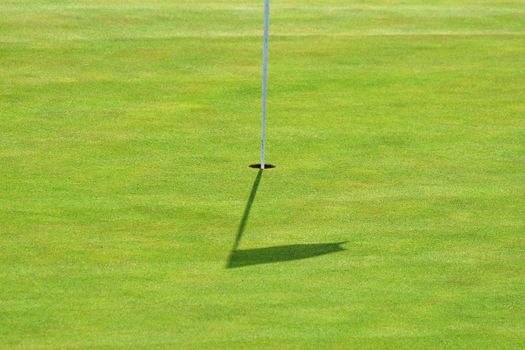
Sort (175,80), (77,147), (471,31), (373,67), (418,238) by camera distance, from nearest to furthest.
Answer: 1. (418,238)
2. (77,147)
3. (175,80)
4. (373,67)
5. (471,31)

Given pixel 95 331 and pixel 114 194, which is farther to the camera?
pixel 114 194

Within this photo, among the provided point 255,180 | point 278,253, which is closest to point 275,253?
point 278,253

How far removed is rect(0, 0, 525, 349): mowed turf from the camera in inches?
579

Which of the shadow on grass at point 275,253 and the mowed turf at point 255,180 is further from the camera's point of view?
the shadow on grass at point 275,253

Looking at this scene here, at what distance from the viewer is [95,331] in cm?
1398

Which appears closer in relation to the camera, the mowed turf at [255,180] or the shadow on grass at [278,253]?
the mowed turf at [255,180]

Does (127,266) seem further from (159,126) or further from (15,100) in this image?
(15,100)

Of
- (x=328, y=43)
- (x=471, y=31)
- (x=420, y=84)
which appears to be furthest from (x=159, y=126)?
(x=471, y=31)

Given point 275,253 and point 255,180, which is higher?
point 275,253

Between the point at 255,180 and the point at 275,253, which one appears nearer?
the point at 275,253

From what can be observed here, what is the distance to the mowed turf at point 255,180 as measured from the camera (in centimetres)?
1470

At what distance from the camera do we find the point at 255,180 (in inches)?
834

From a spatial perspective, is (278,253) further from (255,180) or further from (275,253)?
(255,180)

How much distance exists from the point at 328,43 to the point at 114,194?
1454 cm
